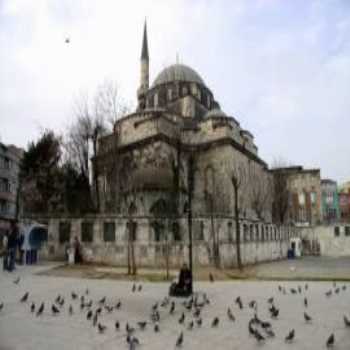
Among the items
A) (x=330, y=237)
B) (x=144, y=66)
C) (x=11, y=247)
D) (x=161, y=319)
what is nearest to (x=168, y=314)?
(x=161, y=319)

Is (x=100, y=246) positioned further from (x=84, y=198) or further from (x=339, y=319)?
(x=339, y=319)

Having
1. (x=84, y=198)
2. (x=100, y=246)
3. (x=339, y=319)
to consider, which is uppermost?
(x=84, y=198)

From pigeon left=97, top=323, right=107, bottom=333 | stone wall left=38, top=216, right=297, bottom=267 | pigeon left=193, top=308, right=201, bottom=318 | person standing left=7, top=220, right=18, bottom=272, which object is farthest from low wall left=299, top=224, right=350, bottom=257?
pigeon left=97, top=323, right=107, bottom=333

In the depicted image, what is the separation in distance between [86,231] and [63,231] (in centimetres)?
117

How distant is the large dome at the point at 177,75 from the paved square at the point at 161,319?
3864 centimetres

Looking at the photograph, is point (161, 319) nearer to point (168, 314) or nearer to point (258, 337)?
point (168, 314)

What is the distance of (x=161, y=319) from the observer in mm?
7121

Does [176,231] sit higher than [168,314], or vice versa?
[176,231]

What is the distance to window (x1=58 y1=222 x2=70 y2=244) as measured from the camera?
18.5 meters

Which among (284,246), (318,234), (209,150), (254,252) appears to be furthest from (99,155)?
(318,234)

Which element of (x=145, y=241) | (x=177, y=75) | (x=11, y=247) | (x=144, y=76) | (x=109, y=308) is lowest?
(x=109, y=308)

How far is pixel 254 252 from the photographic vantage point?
23.4 m

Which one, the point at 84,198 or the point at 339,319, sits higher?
the point at 84,198

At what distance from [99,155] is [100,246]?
825 cm
